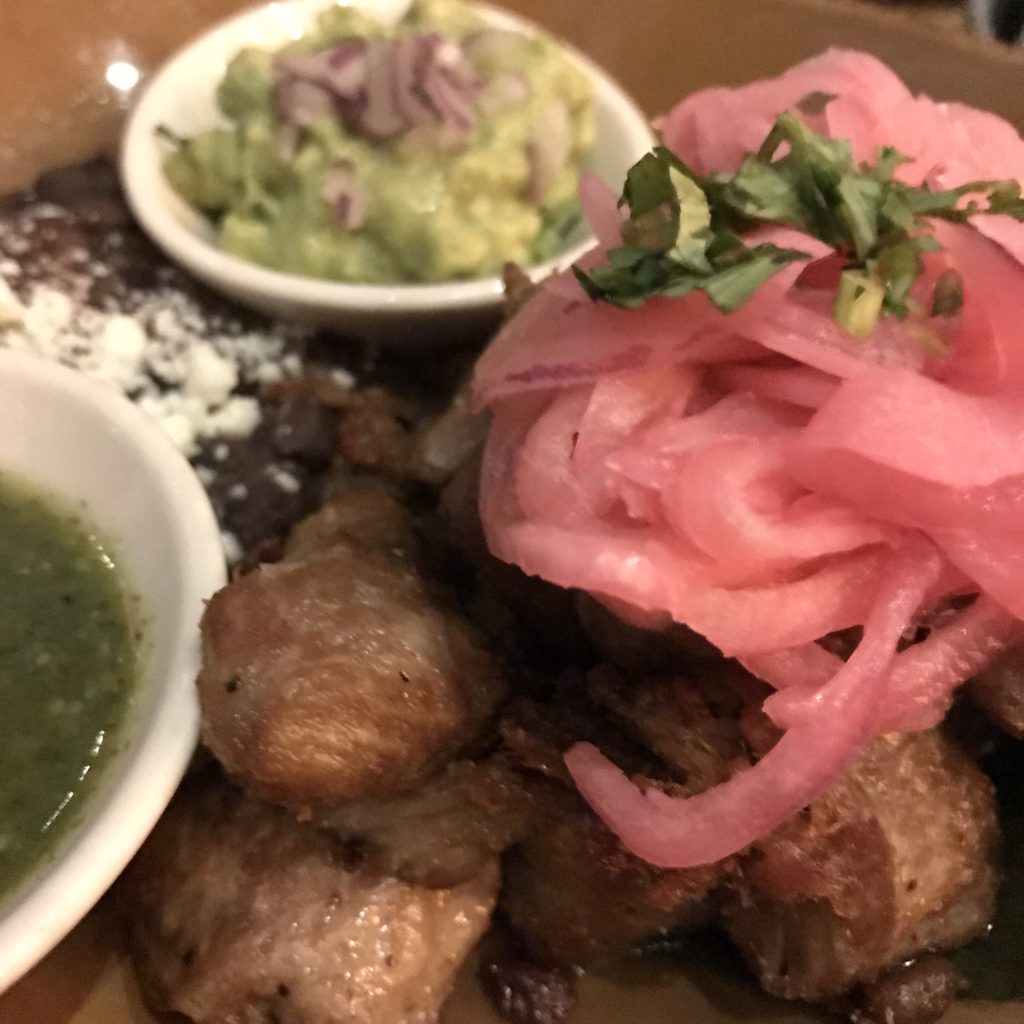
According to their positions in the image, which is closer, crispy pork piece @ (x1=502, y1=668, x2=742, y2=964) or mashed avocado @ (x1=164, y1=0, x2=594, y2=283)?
crispy pork piece @ (x1=502, y1=668, x2=742, y2=964)

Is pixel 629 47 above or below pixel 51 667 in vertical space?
above

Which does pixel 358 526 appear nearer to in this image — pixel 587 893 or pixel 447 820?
pixel 447 820

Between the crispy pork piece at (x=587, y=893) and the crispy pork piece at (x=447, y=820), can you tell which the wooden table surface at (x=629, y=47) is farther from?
the crispy pork piece at (x=587, y=893)

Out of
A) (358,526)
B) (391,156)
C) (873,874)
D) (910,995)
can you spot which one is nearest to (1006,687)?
(873,874)

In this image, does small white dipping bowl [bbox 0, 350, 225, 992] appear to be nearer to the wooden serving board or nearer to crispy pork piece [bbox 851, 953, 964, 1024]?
the wooden serving board

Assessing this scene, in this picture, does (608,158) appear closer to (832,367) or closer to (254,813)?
(832,367)

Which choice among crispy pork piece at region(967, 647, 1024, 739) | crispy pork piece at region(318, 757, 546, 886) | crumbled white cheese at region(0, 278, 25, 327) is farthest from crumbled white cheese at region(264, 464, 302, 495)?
crispy pork piece at region(967, 647, 1024, 739)
